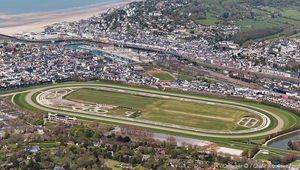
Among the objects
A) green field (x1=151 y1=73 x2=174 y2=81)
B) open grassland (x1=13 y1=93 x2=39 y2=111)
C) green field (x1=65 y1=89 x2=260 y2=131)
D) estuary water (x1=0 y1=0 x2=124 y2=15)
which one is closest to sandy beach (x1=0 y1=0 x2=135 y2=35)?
estuary water (x1=0 y1=0 x2=124 y2=15)

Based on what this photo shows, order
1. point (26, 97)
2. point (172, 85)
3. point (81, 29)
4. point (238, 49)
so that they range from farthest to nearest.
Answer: point (81, 29), point (238, 49), point (172, 85), point (26, 97)

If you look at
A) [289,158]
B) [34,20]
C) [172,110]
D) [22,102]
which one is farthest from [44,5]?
[289,158]

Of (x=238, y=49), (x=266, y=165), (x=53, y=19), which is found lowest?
(x=266, y=165)

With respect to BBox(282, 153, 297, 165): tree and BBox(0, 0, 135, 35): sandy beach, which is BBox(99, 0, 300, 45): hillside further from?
BBox(282, 153, 297, 165): tree

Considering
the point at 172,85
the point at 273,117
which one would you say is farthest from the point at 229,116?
the point at 172,85

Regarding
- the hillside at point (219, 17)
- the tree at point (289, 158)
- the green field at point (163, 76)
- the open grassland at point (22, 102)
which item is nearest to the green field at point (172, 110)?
the open grassland at point (22, 102)

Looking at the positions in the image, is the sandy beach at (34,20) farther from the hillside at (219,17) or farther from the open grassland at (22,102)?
the open grassland at (22,102)

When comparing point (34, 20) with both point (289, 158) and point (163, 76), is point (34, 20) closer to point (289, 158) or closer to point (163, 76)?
point (163, 76)

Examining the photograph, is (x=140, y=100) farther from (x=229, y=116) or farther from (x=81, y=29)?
(x=81, y=29)
